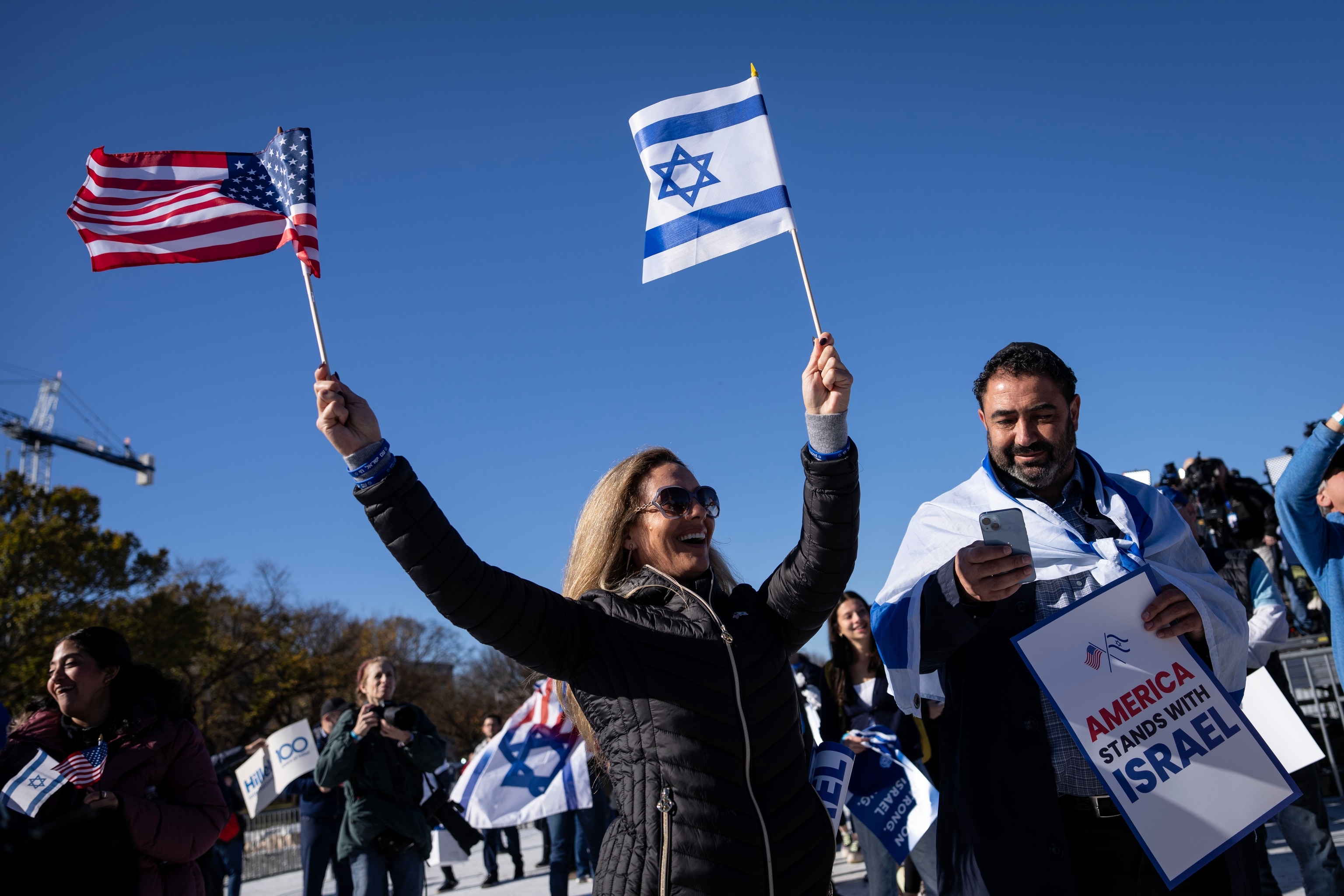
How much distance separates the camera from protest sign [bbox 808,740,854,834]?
5.02m

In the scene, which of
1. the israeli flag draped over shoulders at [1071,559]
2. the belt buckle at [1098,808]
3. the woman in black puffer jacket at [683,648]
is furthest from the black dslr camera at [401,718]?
the belt buckle at [1098,808]

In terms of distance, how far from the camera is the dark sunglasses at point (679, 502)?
123 inches

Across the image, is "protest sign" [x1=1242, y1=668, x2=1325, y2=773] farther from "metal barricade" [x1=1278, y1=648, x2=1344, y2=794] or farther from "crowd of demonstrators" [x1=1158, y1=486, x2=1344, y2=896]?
"metal barricade" [x1=1278, y1=648, x2=1344, y2=794]

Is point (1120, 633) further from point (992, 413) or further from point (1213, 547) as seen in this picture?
point (1213, 547)

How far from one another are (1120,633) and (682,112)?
2.63 meters

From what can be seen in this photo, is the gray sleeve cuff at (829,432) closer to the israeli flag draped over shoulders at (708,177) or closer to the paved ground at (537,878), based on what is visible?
the israeli flag draped over shoulders at (708,177)

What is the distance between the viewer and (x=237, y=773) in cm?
978

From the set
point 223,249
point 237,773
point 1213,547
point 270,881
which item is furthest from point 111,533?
point 1213,547

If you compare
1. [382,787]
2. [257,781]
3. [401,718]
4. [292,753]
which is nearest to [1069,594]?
[401,718]

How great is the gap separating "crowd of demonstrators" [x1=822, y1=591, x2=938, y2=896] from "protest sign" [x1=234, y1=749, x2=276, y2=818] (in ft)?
19.2

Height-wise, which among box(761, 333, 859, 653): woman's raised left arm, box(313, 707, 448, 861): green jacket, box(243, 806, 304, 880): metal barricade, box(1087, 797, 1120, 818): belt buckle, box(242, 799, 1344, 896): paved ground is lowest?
box(242, 799, 1344, 896): paved ground

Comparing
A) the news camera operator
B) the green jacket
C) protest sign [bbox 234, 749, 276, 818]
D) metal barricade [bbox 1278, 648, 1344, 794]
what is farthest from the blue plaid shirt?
the news camera operator

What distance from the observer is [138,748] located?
3.69 m

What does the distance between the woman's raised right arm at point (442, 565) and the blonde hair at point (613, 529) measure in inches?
17.4
